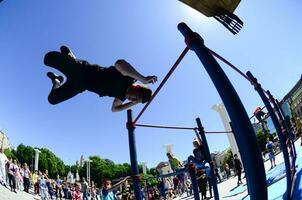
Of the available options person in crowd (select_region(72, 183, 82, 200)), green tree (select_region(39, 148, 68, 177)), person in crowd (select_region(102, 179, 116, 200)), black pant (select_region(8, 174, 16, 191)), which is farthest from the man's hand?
green tree (select_region(39, 148, 68, 177))

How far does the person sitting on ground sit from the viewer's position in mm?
3738

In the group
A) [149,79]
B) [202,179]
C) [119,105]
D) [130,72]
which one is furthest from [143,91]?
[202,179]

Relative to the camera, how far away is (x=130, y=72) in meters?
3.65

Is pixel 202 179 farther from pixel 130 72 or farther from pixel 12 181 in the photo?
pixel 12 181

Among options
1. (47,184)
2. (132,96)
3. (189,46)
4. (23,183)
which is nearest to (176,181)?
(47,184)

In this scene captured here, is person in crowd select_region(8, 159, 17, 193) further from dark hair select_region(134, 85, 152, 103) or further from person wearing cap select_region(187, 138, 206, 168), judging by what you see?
dark hair select_region(134, 85, 152, 103)

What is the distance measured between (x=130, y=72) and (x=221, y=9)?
19.4 feet

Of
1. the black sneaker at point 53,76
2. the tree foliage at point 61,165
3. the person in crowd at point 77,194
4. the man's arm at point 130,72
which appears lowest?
the person in crowd at point 77,194

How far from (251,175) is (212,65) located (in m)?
0.78

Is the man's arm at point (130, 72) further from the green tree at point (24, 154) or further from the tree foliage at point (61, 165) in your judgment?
the green tree at point (24, 154)

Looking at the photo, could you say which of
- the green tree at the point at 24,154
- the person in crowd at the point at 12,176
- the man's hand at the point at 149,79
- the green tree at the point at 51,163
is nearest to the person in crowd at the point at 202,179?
the man's hand at the point at 149,79

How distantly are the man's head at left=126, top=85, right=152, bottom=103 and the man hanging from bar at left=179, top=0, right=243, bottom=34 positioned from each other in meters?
4.57

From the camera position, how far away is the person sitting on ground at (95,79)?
12.3 feet

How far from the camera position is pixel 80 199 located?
1445cm
